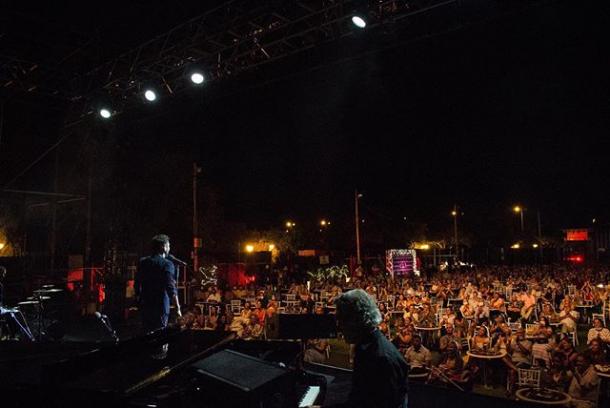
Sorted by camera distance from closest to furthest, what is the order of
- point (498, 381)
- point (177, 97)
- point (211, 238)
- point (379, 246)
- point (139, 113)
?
point (498, 381) → point (177, 97) → point (139, 113) → point (211, 238) → point (379, 246)

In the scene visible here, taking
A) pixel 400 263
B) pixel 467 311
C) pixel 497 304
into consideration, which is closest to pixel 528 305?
pixel 497 304

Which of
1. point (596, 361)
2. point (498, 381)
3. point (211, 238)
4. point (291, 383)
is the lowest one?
point (498, 381)

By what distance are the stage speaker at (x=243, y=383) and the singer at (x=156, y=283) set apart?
2556 millimetres

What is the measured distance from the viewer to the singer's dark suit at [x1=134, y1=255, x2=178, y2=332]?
5.06 meters

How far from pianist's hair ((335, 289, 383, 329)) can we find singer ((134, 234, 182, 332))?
3.26 m

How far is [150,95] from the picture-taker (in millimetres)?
10508

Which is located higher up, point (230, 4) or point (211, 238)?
point (230, 4)

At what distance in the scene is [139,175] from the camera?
2067 cm

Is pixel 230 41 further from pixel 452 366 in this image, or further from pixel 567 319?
pixel 567 319

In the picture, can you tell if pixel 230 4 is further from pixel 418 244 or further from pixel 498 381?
pixel 418 244

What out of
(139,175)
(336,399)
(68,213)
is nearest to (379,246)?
(139,175)

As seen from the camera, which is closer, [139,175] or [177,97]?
[177,97]

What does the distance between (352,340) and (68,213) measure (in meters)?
A: 18.7

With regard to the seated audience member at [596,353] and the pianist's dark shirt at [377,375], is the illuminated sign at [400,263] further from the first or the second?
the pianist's dark shirt at [377,375]
